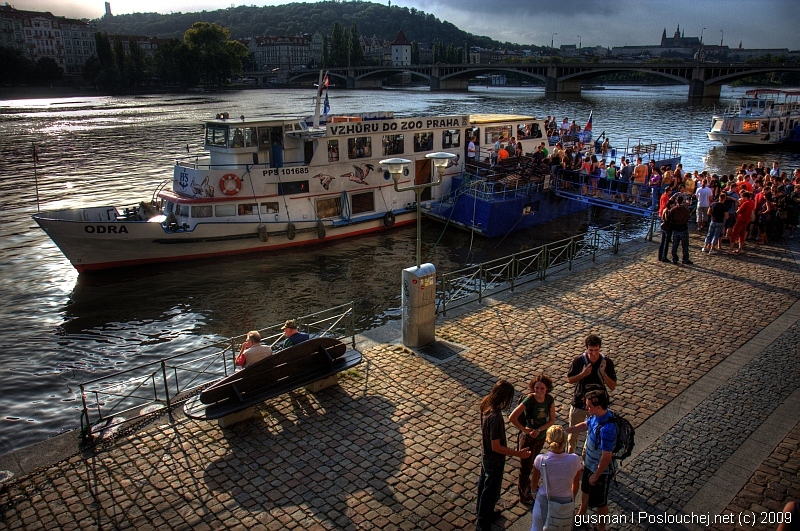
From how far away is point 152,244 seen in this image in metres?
22.0

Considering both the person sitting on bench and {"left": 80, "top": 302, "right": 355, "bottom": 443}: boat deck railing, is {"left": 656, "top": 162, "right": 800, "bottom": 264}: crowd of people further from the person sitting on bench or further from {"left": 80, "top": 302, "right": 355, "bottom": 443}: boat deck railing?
the person sitting on bench

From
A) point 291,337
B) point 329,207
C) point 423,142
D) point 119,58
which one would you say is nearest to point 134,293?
point 329,207

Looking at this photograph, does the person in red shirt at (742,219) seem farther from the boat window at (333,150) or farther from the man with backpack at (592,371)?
the boat window at (333,150)

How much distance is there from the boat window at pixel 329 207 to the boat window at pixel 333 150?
1.62 m

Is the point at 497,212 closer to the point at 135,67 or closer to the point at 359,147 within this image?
the point at 359,147

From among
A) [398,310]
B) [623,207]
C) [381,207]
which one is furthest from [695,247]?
[381,207]

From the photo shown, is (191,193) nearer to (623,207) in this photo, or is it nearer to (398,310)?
(398,310)

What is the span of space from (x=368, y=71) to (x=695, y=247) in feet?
523

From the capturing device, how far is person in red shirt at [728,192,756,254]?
57.7 ft

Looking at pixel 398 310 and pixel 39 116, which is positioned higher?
pixel 39 116

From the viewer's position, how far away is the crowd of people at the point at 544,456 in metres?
5.91

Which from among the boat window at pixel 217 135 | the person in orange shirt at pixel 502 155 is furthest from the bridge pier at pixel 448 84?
the boat window at pixel 217 135

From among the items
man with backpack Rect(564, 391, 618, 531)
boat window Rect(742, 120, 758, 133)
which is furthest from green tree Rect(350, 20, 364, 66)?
man with backpack Rect(564, 391, 618, 531)

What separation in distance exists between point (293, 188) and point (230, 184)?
8.01ft
